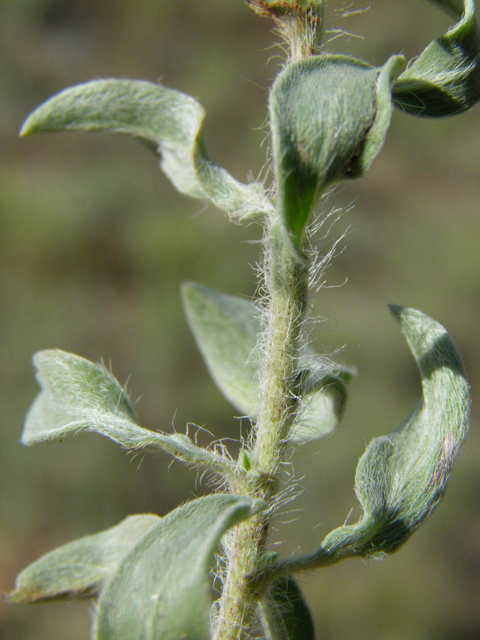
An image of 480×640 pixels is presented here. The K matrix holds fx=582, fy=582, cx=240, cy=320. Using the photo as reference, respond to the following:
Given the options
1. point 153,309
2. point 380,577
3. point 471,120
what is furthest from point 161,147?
point 471,120

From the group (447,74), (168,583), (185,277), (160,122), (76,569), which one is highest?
(447,74)

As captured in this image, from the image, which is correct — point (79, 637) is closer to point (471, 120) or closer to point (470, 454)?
point (470, 454)

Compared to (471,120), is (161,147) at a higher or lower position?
lower

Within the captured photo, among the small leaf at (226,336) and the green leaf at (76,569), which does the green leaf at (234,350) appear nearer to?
the small leaf at (226,336)

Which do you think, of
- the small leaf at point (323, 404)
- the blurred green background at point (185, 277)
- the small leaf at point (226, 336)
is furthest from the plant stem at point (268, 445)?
the blurred green background at point (185, 277)

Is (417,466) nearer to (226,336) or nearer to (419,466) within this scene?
(419,466)

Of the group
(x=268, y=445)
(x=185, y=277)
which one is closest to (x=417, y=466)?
(x=268, y=445)
